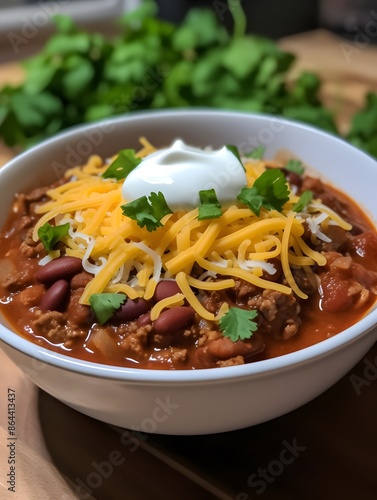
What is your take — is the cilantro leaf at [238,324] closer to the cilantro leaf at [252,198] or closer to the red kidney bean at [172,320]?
the red kidney bean at [172,320]

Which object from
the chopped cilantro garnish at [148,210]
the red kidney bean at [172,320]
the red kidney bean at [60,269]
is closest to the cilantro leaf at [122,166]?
the chopped cilantro garnish at [148,210]

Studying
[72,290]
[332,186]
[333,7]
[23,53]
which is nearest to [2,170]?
[72,290]

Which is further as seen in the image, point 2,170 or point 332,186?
point 332,186

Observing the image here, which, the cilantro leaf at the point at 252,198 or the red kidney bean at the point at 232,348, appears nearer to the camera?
the red kidney bean at the point at 232,348

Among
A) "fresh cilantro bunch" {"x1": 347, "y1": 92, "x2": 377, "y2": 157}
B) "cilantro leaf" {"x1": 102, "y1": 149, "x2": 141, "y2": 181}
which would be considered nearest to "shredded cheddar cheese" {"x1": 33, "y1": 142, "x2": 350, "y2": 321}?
"cilantro leaf" {"x1": 102, "y1": 149, "x2": 141, "y2": 181}

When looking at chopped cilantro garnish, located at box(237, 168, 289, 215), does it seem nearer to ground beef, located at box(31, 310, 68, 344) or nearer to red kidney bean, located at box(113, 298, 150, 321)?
red kidney bean, located at box(113, 298, 150, 321)

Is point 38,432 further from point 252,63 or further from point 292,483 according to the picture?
point 252,63
